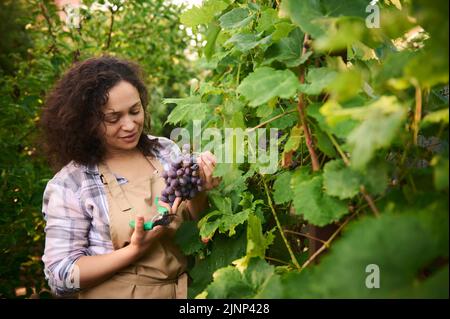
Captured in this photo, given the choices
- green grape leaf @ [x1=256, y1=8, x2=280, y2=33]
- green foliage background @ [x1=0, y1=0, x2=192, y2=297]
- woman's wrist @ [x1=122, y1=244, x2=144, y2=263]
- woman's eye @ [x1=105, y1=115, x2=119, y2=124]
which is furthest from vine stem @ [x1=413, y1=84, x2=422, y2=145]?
green foliage background @ [x1=0, y1=0, x2=192, y2=297]

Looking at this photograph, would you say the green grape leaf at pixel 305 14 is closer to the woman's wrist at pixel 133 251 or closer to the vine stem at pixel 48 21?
Answer: the woman's wrist at pixel 133 251

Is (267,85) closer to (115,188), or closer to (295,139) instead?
(295,139)

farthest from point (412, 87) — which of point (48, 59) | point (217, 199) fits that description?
point (48, 59)

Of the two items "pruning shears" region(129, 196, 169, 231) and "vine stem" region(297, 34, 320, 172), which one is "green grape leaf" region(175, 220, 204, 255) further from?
"vine stem" region(297, 34, 320, 172)

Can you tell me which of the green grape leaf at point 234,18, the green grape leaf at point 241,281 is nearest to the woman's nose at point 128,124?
the green grape leaf at point 234,18

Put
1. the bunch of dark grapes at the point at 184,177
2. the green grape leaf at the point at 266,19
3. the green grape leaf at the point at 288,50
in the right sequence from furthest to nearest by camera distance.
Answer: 1. the bunch of dark grapes at the point at 184,177
2. the green grape leaf at the point at 266,19
3. the green grape leaf at the point at 288,50

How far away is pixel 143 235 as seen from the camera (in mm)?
1498

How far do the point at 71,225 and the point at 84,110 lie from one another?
415 mm

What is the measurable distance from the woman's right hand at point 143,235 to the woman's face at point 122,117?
32 cm

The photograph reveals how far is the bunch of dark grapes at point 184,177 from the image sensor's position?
1.40 m

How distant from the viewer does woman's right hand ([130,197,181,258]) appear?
1.47m

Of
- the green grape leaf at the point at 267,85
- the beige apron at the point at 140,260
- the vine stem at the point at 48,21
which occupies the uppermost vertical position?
the vine stem at the point at 48,21

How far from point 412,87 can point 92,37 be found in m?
3.15

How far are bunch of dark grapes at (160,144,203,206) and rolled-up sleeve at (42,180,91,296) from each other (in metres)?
0.36
